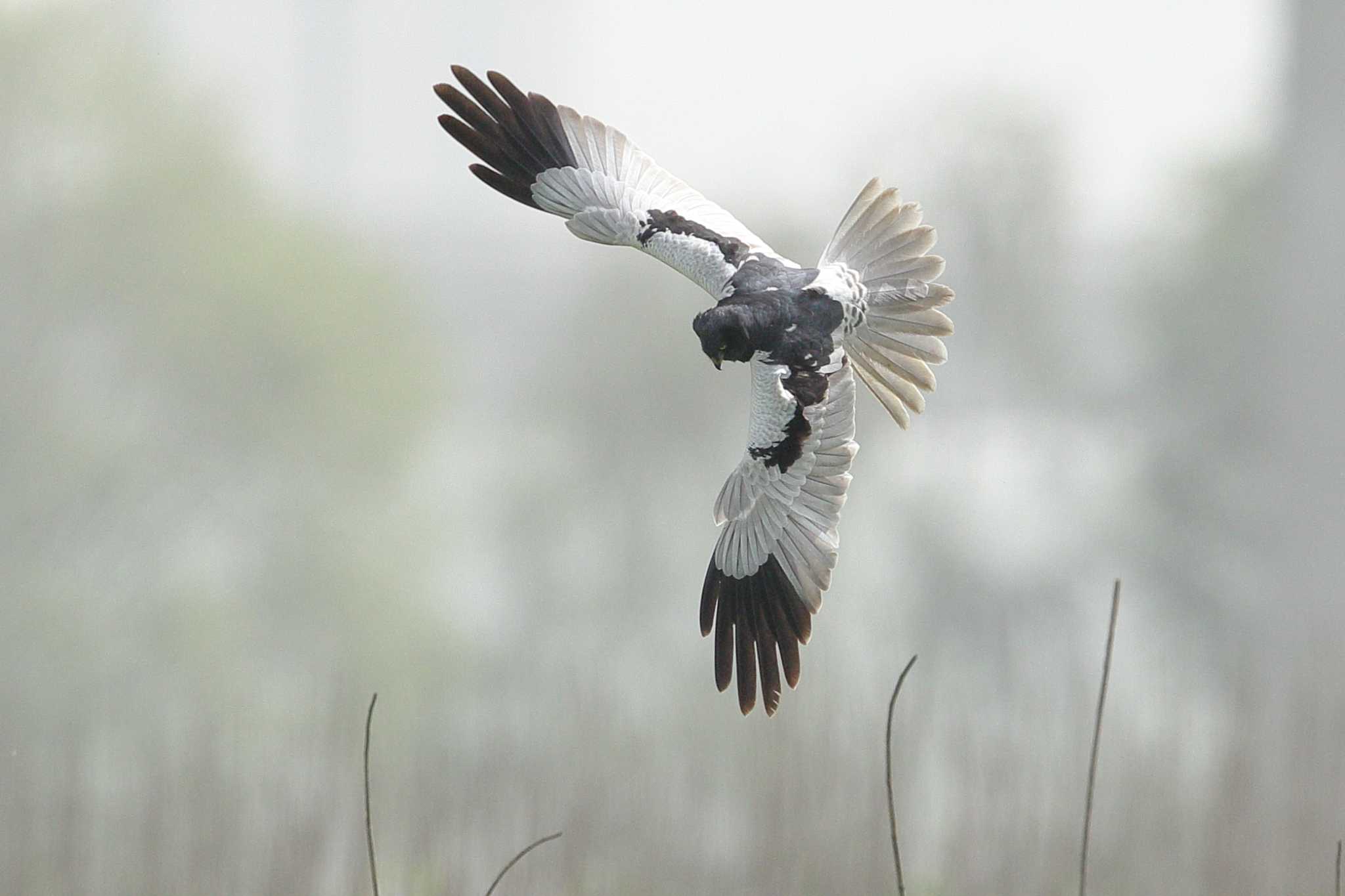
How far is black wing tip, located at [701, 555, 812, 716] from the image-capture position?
0.97 meters

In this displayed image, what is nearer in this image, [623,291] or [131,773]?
[131,773]

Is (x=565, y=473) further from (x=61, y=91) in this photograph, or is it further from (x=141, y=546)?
(x=61, y=91)

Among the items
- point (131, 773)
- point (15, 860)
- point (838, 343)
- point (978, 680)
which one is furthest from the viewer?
point (978, 680)

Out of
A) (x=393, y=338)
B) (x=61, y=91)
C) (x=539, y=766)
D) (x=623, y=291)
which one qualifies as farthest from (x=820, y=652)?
(x=61, y=91)

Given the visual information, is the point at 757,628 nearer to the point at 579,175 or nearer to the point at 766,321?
the point at 766,321

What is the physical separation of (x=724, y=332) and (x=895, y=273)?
0.73ft

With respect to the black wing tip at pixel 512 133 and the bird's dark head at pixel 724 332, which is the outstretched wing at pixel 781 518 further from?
the black wing tip at pixel 512 133

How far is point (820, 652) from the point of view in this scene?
2.33 m

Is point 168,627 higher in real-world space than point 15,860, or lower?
higher

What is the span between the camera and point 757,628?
0.99 metres

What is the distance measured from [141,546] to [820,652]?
4.34ft

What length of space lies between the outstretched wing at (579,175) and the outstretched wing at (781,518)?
4.9 inches

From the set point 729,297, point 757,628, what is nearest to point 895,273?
point 729,297

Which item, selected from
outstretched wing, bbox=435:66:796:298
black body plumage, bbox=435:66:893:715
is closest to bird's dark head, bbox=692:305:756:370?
Answer: black body plumage, bbox=435:66:893:715
